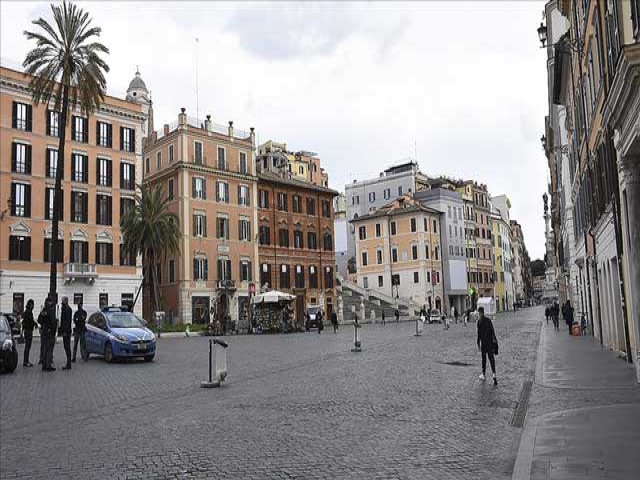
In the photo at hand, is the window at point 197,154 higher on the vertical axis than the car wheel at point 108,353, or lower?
higher

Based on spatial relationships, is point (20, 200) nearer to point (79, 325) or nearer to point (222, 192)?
point (222, 192)

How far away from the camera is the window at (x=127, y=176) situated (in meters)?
55.6

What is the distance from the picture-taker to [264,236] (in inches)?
2591

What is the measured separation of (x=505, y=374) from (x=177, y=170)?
46.7 m

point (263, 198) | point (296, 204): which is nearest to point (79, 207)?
point (263, 198)

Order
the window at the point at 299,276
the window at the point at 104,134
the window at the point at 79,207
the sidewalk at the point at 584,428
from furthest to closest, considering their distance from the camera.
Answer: the window at the point at 299,276 < the window at the point at 104,134 < the window at the point at 79,207 < the sidewalk at the point at 584,428

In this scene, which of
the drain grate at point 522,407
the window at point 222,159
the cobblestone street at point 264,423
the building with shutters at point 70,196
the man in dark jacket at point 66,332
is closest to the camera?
the cobblestone street at point 264,423

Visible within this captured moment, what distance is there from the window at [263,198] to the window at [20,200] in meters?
23.2

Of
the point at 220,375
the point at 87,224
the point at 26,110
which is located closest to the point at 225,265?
the point at 87,224

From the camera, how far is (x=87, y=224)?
52469 millimetres

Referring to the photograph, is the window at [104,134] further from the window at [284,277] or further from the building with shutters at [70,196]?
the window at [284,277]

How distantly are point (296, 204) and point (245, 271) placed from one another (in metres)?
10.6

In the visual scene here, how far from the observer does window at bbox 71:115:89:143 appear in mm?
52500

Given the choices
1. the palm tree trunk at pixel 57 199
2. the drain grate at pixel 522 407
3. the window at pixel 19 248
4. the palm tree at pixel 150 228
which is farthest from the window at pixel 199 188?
the drain grate at pixel 522 407
